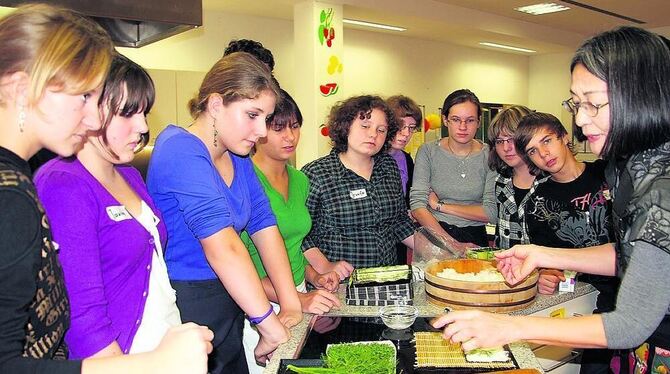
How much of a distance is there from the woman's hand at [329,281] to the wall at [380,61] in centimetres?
327

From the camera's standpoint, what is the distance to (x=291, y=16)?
6047mm

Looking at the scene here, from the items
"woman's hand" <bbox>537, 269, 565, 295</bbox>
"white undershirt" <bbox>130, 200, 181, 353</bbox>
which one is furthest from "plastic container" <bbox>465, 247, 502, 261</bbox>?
"white undershirt" <bbox>130, 200, 181, 353</bbox>

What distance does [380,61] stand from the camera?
24.1 feet

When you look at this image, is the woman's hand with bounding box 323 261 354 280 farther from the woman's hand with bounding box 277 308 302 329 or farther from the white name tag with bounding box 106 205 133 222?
the white name tag with bounding box 106 205 133 222

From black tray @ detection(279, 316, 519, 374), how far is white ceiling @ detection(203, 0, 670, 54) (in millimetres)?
4365

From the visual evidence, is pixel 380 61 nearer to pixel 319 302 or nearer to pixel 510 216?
pixel 510 216

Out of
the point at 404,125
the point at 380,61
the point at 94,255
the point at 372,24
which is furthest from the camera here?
the point at 380,61

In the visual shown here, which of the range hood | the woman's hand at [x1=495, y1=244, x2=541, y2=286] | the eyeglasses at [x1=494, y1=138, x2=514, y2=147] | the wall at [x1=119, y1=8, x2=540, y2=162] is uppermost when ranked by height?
the wall at [x1=119, y1=8, x2=540, y2=162]

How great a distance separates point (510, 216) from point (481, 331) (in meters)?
1.30

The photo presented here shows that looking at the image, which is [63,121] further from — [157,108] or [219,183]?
[157,108]

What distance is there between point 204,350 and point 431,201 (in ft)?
7.59

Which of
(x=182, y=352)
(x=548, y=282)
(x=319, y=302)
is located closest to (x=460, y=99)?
(x=548, y=282)

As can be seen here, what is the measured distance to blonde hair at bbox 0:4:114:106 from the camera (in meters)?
0.82

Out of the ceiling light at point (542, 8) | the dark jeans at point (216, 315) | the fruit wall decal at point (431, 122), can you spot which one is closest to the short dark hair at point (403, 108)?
the dark jeans at point (216, 315)
